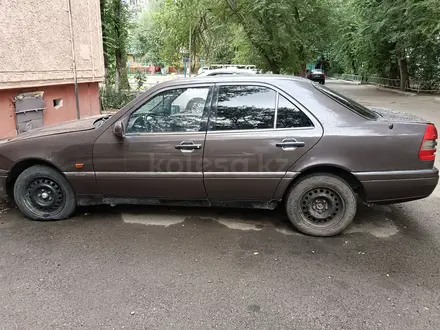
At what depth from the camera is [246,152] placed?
378 cm

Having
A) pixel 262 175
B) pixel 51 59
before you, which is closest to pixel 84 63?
pixel 51 59

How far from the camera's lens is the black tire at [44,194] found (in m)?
4.20

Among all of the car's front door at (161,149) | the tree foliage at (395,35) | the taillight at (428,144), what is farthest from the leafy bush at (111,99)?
the tree foliage at (395,35)

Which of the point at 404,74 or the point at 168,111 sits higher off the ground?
the point at 404,74

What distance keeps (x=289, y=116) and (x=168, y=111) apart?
A: 1303 mm

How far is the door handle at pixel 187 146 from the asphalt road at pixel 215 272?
910mm

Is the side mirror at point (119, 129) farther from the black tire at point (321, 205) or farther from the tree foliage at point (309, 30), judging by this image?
the tree foliage at point (309, 30)

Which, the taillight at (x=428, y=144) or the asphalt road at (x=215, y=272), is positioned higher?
the taillight at (x=428, y=144)

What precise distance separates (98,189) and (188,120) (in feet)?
4.27

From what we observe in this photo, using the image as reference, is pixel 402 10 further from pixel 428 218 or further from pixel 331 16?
pixel 428 218

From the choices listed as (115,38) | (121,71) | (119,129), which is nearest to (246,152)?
(119,129)

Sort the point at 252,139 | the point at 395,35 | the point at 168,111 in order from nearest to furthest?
the point at 252,139 < the point at 168,111 < the point at 395,35

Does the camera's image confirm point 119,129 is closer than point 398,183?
No

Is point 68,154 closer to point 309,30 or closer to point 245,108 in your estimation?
point 245,108
